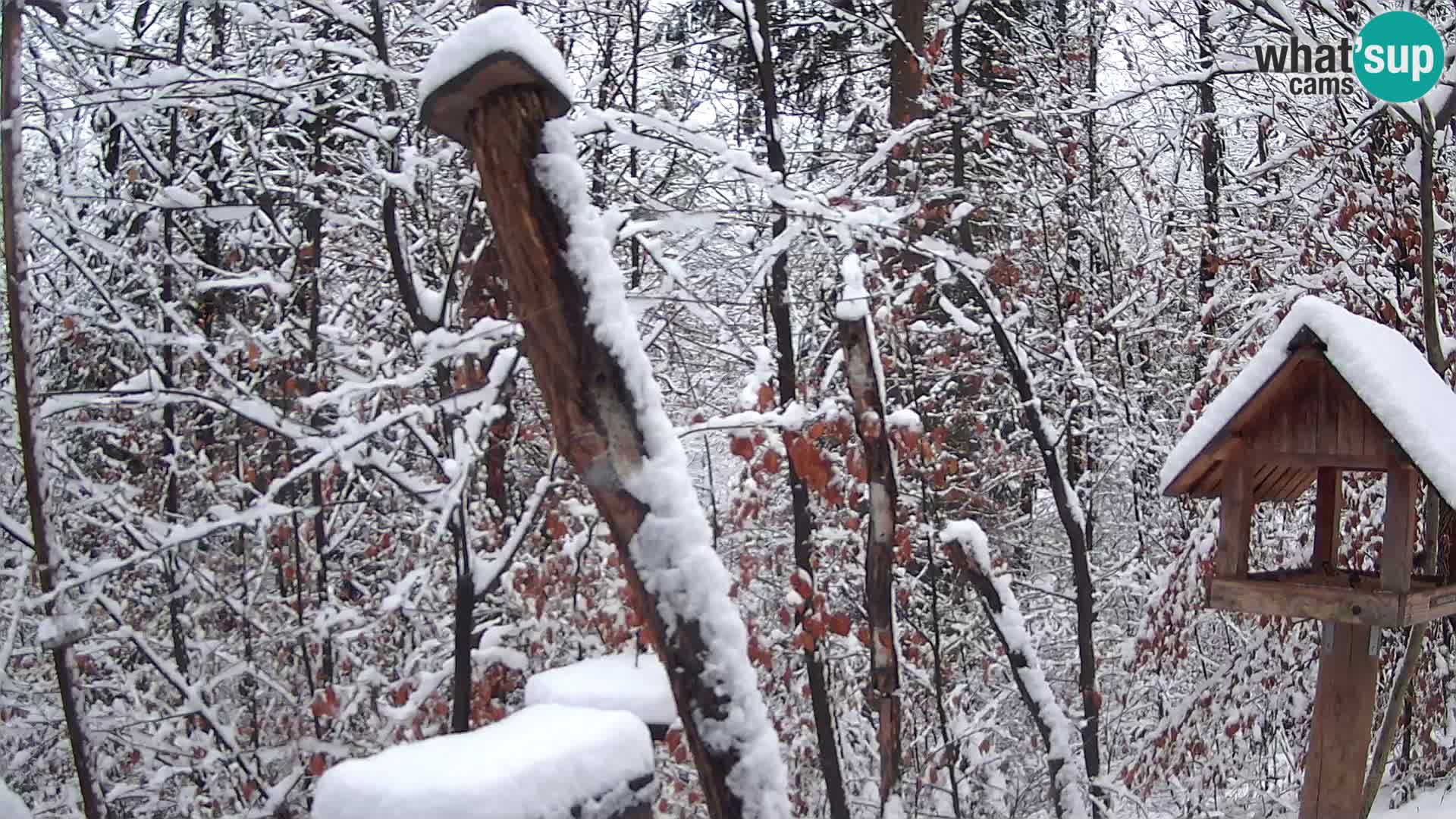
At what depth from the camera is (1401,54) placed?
6.01 metres

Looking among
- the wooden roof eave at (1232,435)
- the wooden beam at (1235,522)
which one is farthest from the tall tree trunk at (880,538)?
the wooden beam at (1235,522)

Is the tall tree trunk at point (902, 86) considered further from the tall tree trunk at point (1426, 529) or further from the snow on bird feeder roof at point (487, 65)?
the snow on bird feeder roof at point (487, 65)

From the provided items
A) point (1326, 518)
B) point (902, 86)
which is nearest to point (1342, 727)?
point (1326, 518)

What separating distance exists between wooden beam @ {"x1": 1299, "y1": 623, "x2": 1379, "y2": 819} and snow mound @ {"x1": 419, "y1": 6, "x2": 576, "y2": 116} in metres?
3.15

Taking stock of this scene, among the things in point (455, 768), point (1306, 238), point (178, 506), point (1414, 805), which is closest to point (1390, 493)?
point (455, 768)

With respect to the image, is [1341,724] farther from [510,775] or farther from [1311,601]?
[510,775]

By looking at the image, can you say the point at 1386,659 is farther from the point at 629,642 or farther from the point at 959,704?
the point at 629,642

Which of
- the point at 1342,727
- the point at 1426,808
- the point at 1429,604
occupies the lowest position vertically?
the point at 1426,808

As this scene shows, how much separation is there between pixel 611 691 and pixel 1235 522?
2.24 m

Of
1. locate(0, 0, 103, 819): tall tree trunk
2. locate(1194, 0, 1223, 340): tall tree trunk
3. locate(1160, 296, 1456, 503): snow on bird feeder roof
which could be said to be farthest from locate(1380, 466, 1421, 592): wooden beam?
locate(0, 0, 103, 819): tall tree trunk

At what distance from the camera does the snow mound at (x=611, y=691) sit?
12.6 ft

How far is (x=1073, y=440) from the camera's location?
25.7 feet

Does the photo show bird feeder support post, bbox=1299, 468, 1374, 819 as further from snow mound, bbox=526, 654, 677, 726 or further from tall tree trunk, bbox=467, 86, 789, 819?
snow mound, bbox=526, 654, 677, 726

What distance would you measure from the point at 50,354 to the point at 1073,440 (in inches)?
269
